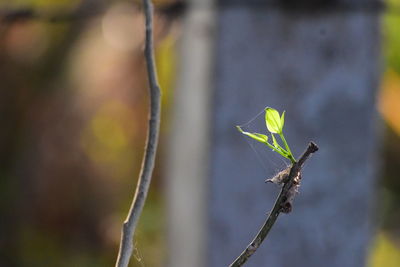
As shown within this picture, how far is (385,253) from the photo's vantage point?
562 centimetres

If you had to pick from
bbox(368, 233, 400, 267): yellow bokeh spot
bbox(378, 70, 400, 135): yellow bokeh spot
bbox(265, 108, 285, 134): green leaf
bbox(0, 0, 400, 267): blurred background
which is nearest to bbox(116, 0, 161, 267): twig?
bbox(265, 108, 285, 134): green leaf

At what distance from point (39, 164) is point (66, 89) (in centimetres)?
47

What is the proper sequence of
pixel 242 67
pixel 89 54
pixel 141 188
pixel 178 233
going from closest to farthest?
1. pixel 141 188
2. pixel 242 67
3. pixel 178 233
4. pixel 89 54

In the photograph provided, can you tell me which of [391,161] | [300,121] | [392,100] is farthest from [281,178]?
[391,161]

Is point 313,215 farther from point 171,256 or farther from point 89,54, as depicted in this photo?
point 89,54

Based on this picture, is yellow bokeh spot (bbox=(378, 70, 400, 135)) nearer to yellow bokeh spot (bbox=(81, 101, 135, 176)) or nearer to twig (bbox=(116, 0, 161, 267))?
yellow bokeh spot (bbox=(81, 101, 135, 176))

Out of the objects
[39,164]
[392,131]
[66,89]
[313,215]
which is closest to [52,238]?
[39,164]

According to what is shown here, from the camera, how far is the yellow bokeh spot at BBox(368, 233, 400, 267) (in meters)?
5.42

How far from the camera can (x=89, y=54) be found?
19.1 feet

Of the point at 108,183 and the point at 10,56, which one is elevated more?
the point at 10,56

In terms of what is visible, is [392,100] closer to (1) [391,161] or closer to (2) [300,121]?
(1) [391,161]

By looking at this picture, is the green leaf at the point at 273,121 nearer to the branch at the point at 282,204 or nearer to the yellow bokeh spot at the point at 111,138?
the branch at the point at 282,204

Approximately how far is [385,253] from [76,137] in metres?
1.89

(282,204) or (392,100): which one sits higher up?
(282,204)
